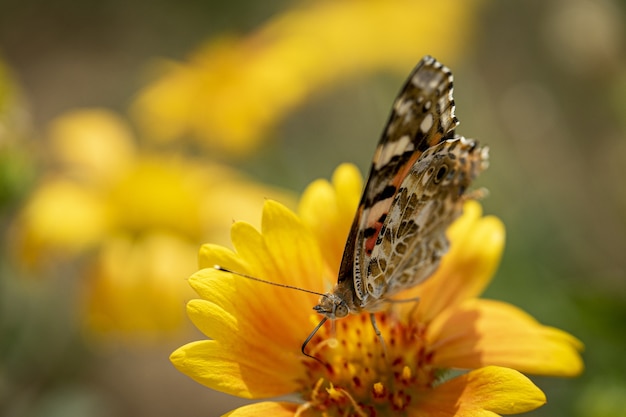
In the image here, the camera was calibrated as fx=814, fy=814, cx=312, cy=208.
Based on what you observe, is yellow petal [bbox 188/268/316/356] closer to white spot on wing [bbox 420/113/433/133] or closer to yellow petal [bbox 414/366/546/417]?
yellow petal [bbox 414/366/546/417]

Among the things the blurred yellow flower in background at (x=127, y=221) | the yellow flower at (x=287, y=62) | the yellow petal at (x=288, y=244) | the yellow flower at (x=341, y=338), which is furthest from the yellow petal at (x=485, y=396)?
the yellow flower at (x=287, y=62)

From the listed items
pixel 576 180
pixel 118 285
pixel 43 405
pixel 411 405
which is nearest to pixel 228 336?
pixel 411 405

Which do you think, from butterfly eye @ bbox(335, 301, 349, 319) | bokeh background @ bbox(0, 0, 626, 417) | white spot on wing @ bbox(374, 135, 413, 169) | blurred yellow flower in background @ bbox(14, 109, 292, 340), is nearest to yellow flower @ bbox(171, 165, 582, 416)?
butterfly eye @ bbox(335, 301, 349, 319)

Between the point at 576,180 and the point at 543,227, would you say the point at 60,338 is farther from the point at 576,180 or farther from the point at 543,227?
the point at 576,180

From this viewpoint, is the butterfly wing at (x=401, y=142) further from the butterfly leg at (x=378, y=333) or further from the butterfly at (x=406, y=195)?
the butterfly leg at (x=378, y=333)

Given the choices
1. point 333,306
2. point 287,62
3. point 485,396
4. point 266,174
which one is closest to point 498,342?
point 485,396
